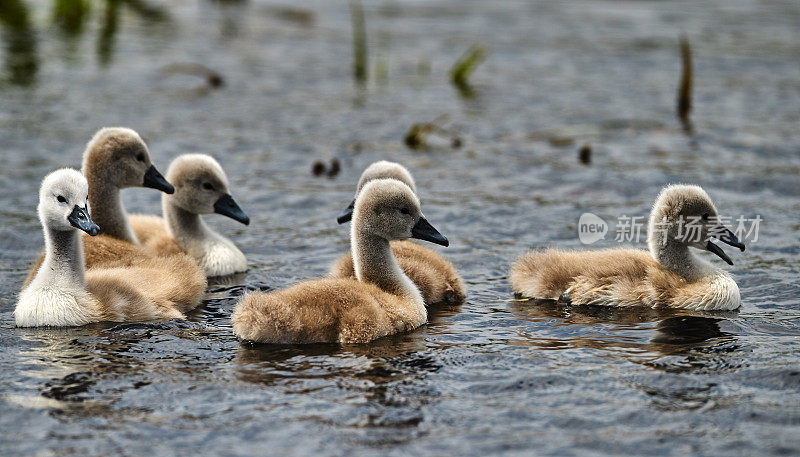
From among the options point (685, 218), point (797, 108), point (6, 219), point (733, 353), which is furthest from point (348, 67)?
point (733, 353)

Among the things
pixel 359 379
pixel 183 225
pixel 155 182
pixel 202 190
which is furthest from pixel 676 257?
pixel 155 182

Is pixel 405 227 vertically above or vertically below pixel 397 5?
below

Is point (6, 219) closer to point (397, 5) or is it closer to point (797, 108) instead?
point (797, 108)

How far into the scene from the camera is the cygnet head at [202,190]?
31.9ft

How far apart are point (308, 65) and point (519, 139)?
18.8ft

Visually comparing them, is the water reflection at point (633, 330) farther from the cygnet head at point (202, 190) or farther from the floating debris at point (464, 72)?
the floating debris at point (464, 72)

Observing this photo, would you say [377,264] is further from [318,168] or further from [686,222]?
[318,168]

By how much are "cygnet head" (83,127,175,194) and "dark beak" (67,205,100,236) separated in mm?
1779

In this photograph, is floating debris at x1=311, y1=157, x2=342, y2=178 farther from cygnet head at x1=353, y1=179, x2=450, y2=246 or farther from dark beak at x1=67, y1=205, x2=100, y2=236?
dark beak at x1=67, y1=205, x2=100, y2=236

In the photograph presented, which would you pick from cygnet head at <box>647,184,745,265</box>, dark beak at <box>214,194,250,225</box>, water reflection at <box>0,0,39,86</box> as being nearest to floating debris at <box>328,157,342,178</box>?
dark beak at <box>214,194,250,225</box>

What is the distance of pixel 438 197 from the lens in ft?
40.5

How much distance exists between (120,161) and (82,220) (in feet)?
6.47

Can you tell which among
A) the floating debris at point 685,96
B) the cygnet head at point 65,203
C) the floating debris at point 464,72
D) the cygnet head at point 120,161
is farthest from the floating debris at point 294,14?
the cygnet head at point 65,203

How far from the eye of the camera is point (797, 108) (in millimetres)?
16172
